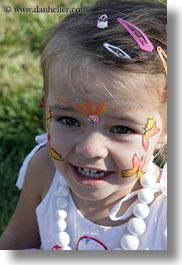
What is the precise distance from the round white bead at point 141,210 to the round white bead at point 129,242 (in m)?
→ 0.04

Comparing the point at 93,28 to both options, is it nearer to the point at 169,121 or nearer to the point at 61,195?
the point at 169,121

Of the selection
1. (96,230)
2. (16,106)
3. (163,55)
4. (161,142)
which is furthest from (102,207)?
(16,106)

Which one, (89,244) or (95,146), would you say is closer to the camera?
(95,146)

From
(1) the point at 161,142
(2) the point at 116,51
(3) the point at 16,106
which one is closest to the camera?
(2) the point at 116,51

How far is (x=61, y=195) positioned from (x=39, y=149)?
0.11m

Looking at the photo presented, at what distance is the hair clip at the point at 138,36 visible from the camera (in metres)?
1.06

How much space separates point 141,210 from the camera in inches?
45.3

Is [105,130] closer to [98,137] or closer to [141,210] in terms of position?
[98,137]

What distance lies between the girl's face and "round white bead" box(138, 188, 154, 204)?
0.04 metres

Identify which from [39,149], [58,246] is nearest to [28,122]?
[39,149]

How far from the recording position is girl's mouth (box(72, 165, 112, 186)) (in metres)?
1.10

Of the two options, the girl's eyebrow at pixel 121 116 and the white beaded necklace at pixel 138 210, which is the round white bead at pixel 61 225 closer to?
the white beaded necklace at pixel 138 210

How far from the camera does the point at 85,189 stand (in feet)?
3.65

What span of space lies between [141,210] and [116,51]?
0.93ft
